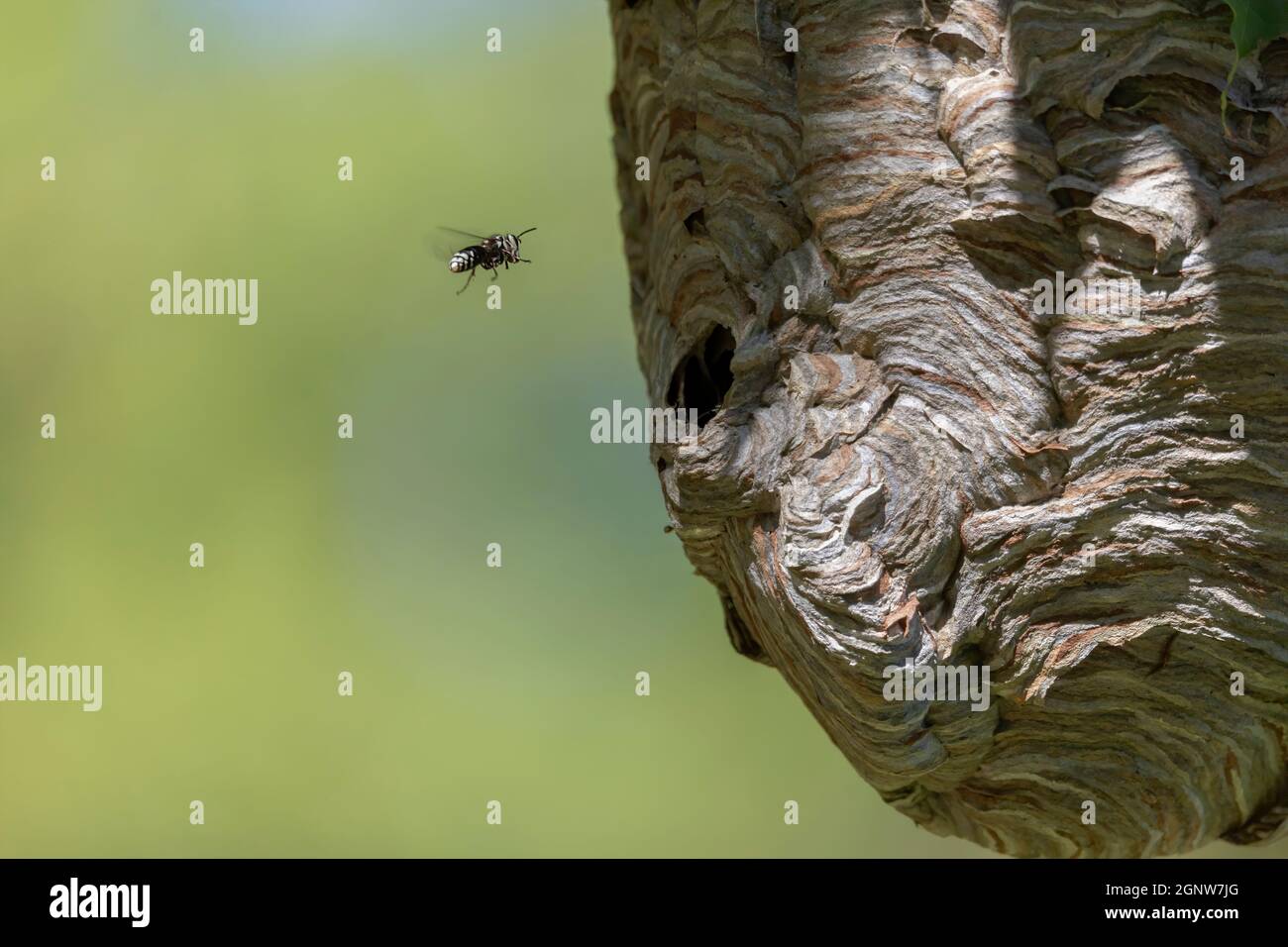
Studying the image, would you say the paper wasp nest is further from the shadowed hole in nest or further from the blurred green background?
the blurred green background

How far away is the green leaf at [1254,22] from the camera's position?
1.95m

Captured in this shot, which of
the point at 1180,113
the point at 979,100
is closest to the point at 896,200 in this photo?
the point at 979,100

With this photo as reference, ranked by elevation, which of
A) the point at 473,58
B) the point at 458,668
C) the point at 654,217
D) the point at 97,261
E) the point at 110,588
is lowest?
the point at 458,668

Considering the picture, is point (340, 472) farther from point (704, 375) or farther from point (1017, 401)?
point (1017, 401)

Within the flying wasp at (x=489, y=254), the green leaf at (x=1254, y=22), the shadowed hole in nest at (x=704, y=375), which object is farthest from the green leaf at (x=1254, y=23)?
the flying wasp at (x=489, y=254)

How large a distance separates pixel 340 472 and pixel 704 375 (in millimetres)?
6029

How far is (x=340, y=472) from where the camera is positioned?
8422 mm

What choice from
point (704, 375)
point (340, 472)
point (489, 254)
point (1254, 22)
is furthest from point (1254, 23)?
point (340, 472)

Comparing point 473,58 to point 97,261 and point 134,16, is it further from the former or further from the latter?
point 97,261

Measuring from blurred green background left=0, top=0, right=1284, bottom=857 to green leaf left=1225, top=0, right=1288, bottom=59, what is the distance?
20.2 ft

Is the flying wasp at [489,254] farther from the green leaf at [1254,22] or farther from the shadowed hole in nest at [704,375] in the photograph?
the green leaf at [1254,22]

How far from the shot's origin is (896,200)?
7.66 feet

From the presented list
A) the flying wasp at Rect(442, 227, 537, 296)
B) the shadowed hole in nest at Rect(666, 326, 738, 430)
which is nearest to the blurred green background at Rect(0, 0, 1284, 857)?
the flying wasp at Rect(442, 227, 537, 296)

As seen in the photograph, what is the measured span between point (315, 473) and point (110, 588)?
4.80 feet
